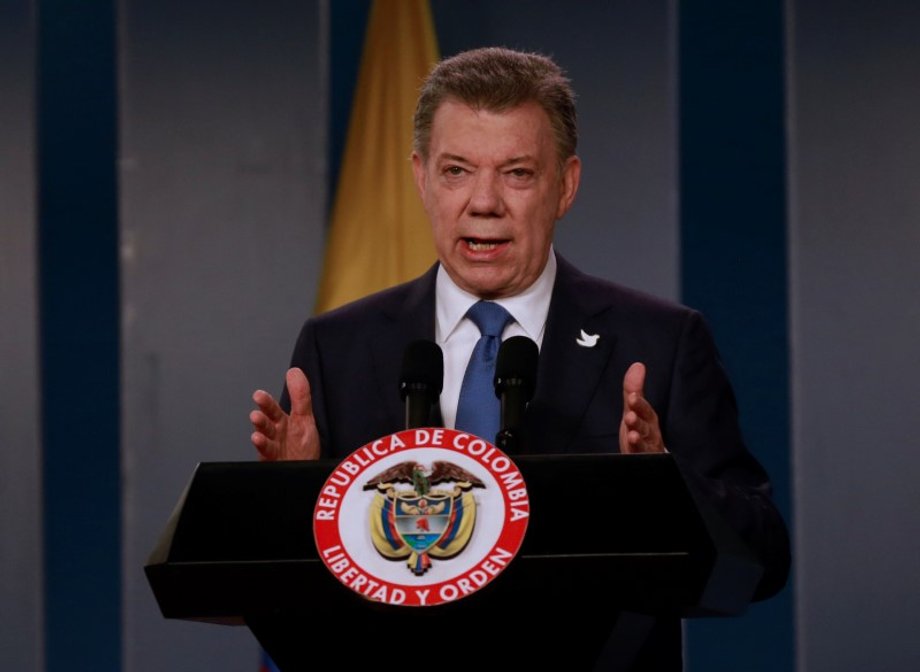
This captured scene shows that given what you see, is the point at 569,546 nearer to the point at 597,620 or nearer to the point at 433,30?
the point at 597,620

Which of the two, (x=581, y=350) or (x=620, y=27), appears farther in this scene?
(x=620, y=27)

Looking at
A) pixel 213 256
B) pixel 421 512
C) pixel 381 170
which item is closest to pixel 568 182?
pixel 421 512

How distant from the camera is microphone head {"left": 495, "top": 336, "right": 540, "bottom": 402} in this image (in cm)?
164

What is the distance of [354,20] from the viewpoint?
3.95m

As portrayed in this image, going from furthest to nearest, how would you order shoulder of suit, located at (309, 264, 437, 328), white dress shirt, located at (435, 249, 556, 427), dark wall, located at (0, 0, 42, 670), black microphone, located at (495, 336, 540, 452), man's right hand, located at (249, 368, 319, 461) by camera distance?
dark wall, located at (0, 0, 42, 670), shoulder of suit, located at (309, 264, 437, 328), white dress shirt, located at (435, 249, 556, 427), man's right hand, located at (249, 368, 319, 461), black microphone, located at (495, 336, 540, 452)

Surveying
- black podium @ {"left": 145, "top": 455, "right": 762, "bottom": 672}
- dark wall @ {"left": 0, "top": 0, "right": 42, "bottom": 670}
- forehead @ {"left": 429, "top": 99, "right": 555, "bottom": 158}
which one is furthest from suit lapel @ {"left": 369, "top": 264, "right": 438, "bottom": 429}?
dark wall @ {"left": 0, "top": 0, "right": 42, "bottom": 670}

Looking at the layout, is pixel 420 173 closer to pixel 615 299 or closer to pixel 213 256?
pixel 615 299

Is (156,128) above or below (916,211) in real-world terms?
above

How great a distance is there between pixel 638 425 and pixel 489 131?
24.4 inches

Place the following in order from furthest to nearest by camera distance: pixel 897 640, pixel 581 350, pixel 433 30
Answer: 1. pixel 433 30
2. pixel 897 640
3. pixel 581 350

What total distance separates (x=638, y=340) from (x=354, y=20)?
2122 millimetres

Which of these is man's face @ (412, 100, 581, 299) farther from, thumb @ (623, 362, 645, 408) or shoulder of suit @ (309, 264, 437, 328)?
thumb @ (623, 362, 645, 408)

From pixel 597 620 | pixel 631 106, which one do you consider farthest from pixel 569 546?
pixel 631 106

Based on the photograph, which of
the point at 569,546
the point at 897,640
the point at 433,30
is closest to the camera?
the point at 569,546
